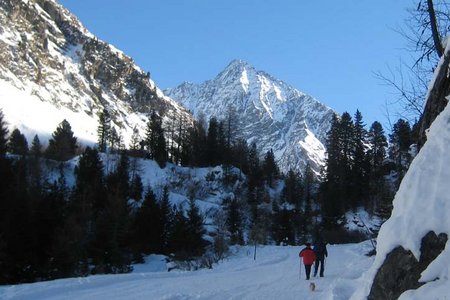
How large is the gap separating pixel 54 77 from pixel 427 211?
16982 cm

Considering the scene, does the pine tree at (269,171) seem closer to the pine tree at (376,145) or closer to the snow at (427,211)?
the pine tree at (376,145)

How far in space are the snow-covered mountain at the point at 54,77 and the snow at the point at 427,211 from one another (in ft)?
367

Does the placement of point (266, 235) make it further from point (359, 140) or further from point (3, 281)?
point (3, 281)

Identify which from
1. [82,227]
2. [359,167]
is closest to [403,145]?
[82,227]

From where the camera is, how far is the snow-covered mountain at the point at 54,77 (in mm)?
131750

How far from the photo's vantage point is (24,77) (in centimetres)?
14800

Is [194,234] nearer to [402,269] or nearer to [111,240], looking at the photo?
[111,240]

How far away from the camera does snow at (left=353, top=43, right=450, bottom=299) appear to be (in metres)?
4.98

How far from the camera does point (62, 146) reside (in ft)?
219

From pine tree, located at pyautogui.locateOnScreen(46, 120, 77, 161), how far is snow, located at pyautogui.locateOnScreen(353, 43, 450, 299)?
6348cm

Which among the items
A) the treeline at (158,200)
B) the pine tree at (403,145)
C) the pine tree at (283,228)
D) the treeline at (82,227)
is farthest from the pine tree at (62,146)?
the pine tree at (403,145)

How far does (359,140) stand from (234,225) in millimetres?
28072

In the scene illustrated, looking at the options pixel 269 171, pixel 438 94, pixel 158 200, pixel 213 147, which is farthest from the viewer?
pixel 269 171

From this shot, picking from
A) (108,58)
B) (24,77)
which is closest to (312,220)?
(24,77)
